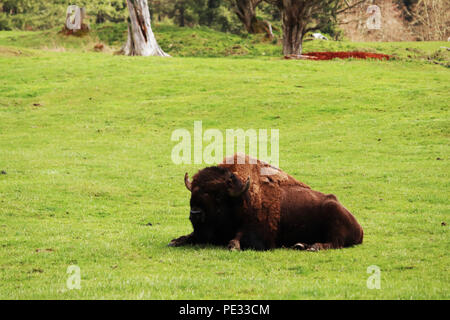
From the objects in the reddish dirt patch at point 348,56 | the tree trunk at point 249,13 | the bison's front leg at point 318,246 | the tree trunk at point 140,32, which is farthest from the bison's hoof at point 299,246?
the tree trunk at point 249,13

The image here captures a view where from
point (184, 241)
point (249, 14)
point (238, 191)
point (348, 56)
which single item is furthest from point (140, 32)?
point (238, 191)

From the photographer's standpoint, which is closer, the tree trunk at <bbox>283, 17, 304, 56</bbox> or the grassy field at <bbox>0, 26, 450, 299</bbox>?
the grassy field at <bbox>0, 26, 450, 299</bbox>

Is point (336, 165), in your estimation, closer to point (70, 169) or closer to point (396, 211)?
point (396, 211)

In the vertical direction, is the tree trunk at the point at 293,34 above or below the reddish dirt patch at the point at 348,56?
above

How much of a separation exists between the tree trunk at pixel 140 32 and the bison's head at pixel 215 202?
38.3 meters

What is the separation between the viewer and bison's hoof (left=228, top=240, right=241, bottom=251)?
9904 mm

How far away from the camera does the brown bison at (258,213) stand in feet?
32.8

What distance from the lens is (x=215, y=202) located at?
9.98 meters

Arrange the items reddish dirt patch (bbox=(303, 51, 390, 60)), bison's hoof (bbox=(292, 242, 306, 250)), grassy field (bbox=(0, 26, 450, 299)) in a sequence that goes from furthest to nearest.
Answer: reddish dirt patch (bbox=(303, 51, 390, 60)) < bison's hoof (bbox=(292, 242, 306, 250)) < grassy field (bbox=(0, 26, 450, 299))

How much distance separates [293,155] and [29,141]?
35.6 feet

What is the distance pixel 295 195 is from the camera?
10.6 meters

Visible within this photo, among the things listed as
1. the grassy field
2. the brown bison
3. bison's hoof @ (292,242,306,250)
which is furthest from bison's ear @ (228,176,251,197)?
bison's hoof @ (292,242,306,250)

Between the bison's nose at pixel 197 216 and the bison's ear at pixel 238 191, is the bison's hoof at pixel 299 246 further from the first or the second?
the bison's nose at pixel 197 216

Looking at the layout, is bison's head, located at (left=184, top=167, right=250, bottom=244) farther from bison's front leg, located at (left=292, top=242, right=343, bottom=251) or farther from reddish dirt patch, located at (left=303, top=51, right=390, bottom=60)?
reddish dirt patch, located at (left=303, top=51, right=390, bottom=60)
